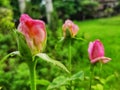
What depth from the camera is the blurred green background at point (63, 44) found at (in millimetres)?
2092

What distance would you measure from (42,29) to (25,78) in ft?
4.90

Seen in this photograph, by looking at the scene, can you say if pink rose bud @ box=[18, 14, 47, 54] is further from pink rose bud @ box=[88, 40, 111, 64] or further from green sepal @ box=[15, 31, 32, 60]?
pink rose bud @ box=[88, 40, 111, 64]

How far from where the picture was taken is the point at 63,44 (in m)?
1.14

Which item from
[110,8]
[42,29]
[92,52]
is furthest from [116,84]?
[110,8]

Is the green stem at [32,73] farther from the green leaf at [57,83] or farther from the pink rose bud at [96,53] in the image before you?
the pink rose bud at [96,53]

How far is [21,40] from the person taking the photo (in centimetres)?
65

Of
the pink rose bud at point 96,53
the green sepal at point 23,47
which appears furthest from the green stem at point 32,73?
the pink rose bud at point 96,53

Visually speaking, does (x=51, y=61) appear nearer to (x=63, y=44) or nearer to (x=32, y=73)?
(x=32, y=73)

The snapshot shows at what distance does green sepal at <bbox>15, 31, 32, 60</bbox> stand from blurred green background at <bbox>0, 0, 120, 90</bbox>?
4 centimetres

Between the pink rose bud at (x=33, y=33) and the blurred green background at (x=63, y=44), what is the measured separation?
3 centimetres

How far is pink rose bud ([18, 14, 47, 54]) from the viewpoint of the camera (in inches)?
25.8

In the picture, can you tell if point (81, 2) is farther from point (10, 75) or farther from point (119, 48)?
point (10, 75)

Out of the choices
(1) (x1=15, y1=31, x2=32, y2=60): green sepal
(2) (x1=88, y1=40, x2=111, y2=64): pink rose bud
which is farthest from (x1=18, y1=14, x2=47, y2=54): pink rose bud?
(2) (x1=88, y1=40, x2=111, y2=64): pink rose bud

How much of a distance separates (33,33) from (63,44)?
472mm
